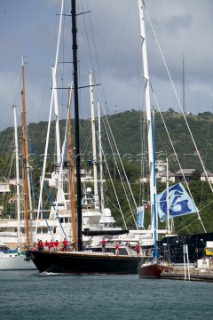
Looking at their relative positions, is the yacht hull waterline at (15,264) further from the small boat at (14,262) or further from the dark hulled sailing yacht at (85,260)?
the dark hulled sailing yacht at (85,260)

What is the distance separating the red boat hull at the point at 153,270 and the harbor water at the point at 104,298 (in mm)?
506

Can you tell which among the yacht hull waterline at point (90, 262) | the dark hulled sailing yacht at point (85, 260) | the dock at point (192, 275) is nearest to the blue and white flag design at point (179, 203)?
the dark hulled sailing yacht at point (85, 260)

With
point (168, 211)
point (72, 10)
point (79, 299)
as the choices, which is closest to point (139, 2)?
point (72, 10)

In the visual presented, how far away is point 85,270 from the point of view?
83.6m

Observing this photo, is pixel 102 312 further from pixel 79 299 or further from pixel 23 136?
pixel 23 136

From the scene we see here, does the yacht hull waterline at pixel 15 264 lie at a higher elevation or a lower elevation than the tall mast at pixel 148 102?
lower

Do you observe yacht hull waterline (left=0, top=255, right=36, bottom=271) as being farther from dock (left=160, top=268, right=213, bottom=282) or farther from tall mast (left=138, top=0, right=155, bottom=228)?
dock (left=160, top=268, right=213, bottom=282)

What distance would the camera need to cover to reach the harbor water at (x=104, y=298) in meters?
60.5

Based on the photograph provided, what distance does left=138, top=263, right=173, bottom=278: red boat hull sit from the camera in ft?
254

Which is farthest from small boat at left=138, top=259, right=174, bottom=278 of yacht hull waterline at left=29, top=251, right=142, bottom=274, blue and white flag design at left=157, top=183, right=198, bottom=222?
blue and white flag design at left=157, top=183, right=198, bottom=222

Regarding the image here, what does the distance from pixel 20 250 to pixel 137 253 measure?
Result: 68.2ft

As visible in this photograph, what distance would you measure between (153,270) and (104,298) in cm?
997

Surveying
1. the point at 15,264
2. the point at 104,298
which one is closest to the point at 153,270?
the point at 104,298

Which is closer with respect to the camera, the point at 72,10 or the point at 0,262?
the point at 72,10
